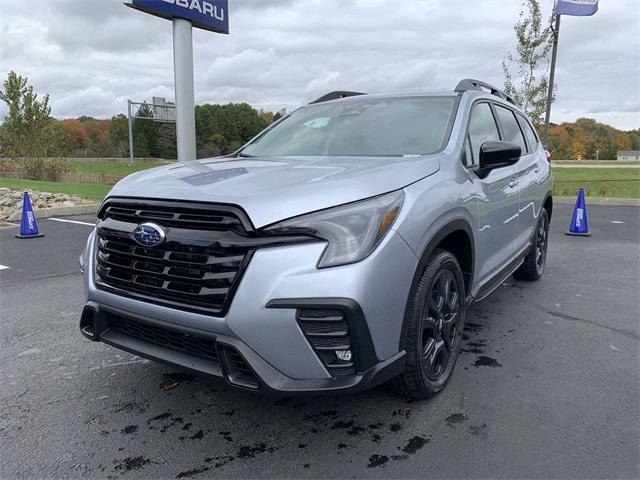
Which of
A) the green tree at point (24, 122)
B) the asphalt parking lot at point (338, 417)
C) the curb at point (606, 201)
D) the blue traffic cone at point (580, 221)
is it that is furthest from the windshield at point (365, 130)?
the green tree at point (24, 122)

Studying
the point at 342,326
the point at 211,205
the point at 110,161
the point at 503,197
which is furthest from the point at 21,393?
the point at 110,161

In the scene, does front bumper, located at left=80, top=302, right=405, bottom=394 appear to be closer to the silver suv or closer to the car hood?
the silver suv

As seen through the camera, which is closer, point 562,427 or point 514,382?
point 562,427

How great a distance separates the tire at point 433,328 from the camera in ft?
8.12

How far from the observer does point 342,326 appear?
210 centimetres

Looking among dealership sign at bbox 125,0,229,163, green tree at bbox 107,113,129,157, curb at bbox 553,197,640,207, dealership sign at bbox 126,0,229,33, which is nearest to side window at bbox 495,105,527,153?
dealership sign at bbox 125,0,229,163

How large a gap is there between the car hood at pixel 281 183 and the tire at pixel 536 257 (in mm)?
2897

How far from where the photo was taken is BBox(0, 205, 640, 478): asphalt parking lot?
2.27m

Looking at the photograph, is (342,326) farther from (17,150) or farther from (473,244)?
(17,150)

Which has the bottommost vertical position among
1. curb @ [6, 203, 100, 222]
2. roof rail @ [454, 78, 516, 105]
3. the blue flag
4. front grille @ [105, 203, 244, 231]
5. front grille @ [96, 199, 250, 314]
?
curb @ [6, 203, 100, 222]

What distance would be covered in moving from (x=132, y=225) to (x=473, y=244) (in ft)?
6.57

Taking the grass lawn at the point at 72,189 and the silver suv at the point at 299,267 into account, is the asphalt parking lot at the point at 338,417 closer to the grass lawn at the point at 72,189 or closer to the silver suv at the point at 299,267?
the silver suv at the point at 299,267

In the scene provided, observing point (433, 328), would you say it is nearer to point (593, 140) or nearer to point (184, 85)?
point (184, 85)

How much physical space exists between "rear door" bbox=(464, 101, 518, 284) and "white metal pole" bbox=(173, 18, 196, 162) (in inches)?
366
